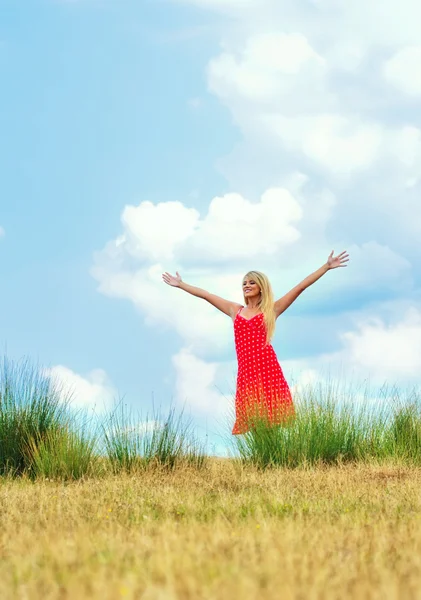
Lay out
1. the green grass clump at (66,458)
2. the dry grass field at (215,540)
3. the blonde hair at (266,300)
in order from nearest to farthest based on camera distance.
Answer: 1. the dry grass field at (215,540)
2. the green grass clump at (66,458)
3. the blonde hair at (266,300)

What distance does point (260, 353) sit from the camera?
9008mm

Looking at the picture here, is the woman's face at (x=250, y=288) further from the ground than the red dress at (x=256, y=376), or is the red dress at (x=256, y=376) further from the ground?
the woman's face at (x=250, y=288)

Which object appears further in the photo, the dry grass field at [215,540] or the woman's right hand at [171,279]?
the woman's right hand at [171,279]

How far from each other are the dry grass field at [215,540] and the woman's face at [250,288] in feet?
8.33

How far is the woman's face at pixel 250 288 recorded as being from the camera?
8.98m

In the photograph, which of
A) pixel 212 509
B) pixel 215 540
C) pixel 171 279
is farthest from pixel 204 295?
pixel 215 540

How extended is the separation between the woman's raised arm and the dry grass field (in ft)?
8.87

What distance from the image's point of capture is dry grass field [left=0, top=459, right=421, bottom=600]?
8.82ft

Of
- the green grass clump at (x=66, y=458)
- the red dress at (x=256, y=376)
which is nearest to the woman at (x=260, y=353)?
the red dress at (x=256, y=376)

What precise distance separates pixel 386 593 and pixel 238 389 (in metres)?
6.56

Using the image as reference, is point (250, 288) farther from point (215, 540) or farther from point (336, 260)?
point (215, 540)

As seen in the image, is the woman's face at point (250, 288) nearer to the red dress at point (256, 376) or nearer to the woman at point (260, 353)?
the woman at point (260, 353)

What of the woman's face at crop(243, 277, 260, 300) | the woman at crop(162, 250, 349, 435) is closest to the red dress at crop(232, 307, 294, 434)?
the woman at crop(162, 250, 349, 435)

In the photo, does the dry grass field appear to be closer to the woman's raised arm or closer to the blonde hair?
the blonde hair
